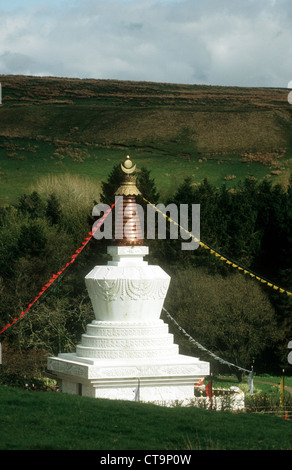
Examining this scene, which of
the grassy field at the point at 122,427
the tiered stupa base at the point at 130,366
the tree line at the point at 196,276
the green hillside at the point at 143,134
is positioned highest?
the green hillside at the point at 143,134

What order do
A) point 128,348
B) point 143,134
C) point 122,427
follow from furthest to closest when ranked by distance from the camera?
1. point 143,134
2. point 128,348
3. point 122,427

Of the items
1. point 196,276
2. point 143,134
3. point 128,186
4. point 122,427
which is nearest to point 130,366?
point 128,186

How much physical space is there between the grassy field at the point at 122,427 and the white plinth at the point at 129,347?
9.55 feet

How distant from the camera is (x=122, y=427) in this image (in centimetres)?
1708

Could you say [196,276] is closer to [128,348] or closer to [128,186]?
[128,186]

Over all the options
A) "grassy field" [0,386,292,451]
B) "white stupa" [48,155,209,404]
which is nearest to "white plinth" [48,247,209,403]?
"white stupa" [48,155,209,404]

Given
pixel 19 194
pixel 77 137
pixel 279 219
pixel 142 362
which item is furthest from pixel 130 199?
pixel 77 137

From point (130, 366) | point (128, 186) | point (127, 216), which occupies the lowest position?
point (130, 366)

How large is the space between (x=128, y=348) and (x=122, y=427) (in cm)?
648

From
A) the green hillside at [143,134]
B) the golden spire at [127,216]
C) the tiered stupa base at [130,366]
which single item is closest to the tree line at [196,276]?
the green hillside at [143,134]

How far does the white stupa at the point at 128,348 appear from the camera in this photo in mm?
23000

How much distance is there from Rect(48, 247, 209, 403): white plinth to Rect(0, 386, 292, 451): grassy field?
115 inches

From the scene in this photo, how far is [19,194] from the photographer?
73.9 meters

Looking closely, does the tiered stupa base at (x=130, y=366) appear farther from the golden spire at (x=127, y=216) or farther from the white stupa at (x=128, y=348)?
the golden spire at (x=127, y=216)
